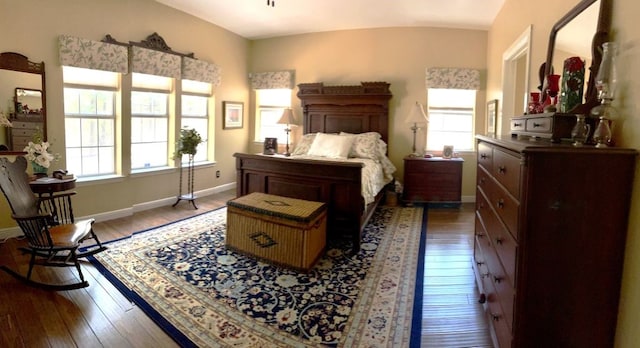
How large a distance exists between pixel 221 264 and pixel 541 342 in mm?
2487

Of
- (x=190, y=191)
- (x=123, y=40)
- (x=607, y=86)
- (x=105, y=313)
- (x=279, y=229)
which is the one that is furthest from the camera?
(x=190, y=191)

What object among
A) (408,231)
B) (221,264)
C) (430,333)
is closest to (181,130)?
(221,264)

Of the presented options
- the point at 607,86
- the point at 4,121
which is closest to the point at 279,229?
the point at 607,86

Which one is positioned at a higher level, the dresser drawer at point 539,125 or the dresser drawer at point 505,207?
the dresser drawer at point 539,125

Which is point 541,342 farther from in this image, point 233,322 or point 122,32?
point 122,32

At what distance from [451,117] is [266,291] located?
451 cm

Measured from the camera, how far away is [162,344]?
2.12 metres

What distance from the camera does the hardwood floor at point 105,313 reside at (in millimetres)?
2174

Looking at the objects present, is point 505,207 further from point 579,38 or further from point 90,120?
point 90,120

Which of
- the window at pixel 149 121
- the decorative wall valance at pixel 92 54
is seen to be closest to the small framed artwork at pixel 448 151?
the window at pixel 149 121

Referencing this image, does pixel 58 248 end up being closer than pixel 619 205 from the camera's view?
No

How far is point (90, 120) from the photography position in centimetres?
452

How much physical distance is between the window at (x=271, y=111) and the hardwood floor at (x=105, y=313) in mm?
4150

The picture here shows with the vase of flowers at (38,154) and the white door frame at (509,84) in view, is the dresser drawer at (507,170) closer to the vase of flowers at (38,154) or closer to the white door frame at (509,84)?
the white door frame at (509,84)
